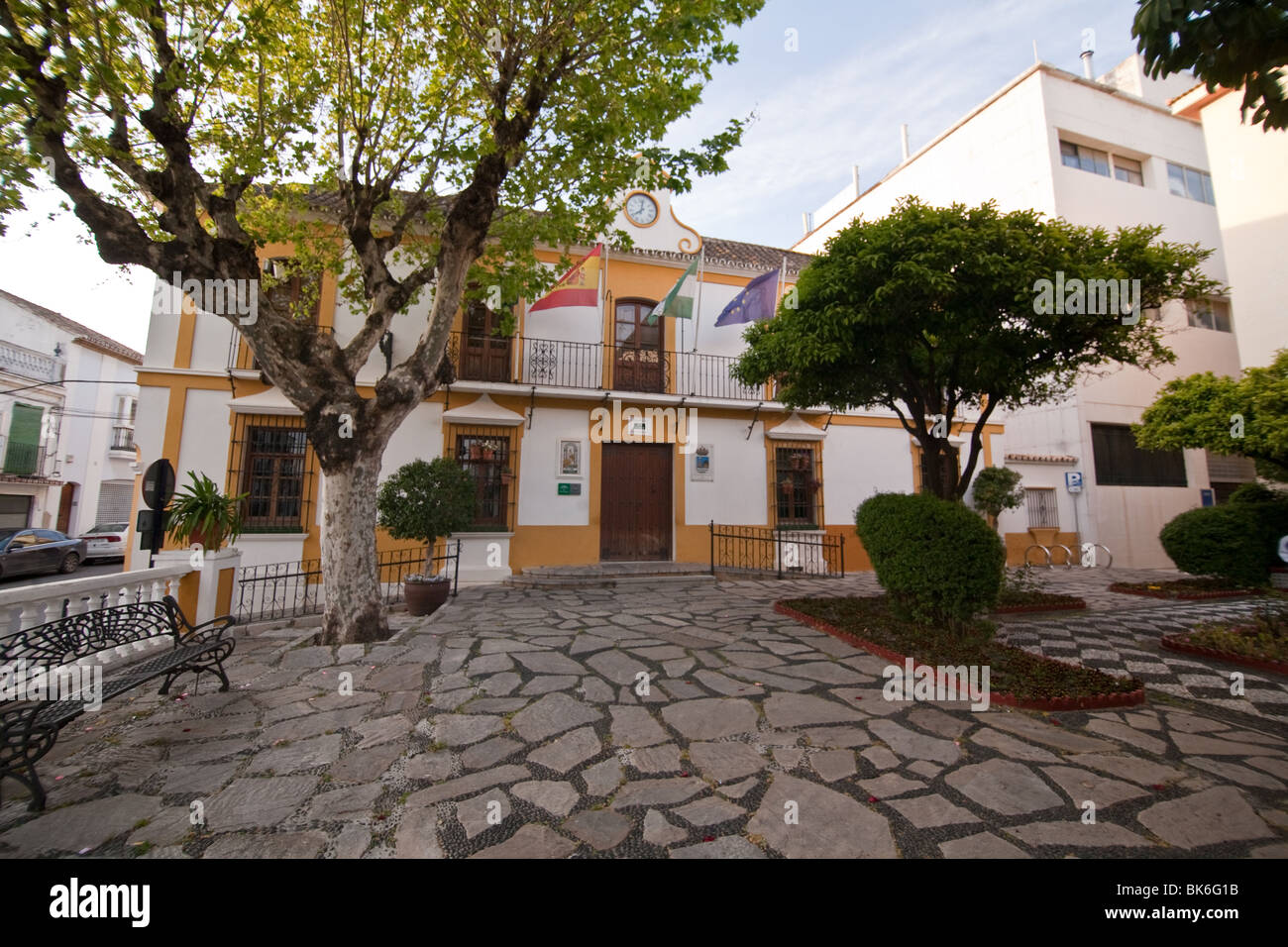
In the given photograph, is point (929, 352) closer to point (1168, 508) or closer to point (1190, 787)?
point (1190, 787)

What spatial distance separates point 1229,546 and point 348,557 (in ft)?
44.6

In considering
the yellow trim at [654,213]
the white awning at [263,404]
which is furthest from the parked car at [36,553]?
the yellow trim at [654,213]

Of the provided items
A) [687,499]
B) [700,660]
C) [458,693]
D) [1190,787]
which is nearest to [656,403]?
[687,499]

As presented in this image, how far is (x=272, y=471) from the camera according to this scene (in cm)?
988

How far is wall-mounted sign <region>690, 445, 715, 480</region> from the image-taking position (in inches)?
456

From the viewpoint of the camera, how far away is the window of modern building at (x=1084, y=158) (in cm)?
1467

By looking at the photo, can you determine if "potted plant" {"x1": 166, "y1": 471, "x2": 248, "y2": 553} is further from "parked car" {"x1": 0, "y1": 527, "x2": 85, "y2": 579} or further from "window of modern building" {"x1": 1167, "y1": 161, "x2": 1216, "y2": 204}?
"window of modern building" {"x1": 1167, "y1": 161, "x2": 1216, "y2": 204}

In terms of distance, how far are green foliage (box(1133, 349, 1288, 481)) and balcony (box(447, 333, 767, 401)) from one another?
651cm

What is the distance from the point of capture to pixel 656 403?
11.4 metres

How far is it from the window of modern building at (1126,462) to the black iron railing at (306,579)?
17.0 meters

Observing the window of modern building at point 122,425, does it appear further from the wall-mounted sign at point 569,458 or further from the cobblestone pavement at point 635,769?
the cobblestone pavement at point 635,769

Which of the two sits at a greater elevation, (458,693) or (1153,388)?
(1153,388)

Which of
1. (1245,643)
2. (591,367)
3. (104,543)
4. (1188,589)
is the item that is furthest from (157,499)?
(104,543)
